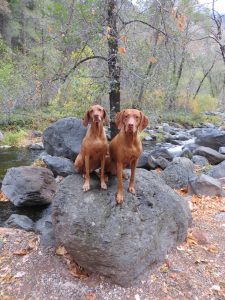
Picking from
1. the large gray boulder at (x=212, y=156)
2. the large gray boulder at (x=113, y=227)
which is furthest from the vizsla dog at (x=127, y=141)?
the large gray boulder at (x=212, y=156)

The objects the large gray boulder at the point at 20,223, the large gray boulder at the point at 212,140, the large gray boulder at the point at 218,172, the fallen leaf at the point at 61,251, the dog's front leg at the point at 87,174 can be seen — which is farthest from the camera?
the large gray boulder at the point at 212,140

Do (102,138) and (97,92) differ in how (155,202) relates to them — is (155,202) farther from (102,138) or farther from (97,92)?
(97,92)

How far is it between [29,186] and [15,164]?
195 inches


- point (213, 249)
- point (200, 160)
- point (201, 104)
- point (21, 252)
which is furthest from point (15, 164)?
point (201, 104)

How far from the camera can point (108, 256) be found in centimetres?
418

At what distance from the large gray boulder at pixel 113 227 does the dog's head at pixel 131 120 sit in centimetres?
107

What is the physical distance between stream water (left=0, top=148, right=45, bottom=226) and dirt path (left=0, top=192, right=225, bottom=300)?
235 centimetres

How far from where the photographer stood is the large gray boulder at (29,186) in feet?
25.6

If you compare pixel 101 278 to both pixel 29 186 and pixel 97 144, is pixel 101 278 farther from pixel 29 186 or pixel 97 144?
pixel 29 186

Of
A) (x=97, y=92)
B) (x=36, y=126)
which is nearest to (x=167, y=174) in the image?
(x=97, y=92)

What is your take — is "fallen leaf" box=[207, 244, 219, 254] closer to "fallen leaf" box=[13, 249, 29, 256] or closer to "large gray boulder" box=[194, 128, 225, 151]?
"fallen leaf" box=[13, 249, 29, 256]

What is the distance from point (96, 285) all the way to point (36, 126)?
17.9 m

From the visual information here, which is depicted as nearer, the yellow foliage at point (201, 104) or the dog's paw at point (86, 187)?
the dog's paw at point (86, 187)

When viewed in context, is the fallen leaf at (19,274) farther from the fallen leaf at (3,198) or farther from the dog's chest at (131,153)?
the fallen leaf at (3,198)
